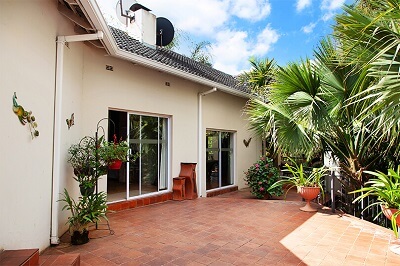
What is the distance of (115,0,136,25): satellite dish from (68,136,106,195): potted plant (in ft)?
21.1

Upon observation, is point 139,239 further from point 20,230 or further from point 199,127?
point 199,127

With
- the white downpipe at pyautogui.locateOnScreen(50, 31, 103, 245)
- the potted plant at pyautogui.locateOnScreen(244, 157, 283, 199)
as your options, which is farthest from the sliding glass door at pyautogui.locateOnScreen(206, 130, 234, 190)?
the white downpipe at pyautogui.locateOnScreen(50, 31, 103, 245)

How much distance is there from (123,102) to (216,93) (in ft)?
14.1

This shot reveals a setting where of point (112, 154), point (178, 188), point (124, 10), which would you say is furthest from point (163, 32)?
point (112, 154)

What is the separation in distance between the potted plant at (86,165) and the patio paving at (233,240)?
937 mm

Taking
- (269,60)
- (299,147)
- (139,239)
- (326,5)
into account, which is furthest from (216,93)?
(326,5)

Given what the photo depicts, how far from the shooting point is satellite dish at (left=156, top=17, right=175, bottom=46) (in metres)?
10.4

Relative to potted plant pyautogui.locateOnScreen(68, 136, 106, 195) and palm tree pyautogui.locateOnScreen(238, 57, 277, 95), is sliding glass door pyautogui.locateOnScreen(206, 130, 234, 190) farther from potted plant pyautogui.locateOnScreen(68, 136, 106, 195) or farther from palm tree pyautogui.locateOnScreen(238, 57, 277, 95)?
potted plant pyautogui.locateOnScreen(68, 136, 106, 195)

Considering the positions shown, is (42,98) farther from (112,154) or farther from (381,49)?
(381,49)

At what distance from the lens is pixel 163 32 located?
10.5 m

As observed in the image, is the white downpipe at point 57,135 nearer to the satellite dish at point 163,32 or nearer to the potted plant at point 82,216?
the potted plant at point 82,216

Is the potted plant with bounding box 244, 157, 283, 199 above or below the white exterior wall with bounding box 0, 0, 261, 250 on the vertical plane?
below

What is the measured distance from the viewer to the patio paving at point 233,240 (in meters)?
3.73

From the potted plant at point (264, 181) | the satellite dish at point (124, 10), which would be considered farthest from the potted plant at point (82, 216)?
the satellite dish at point (124, 10)
